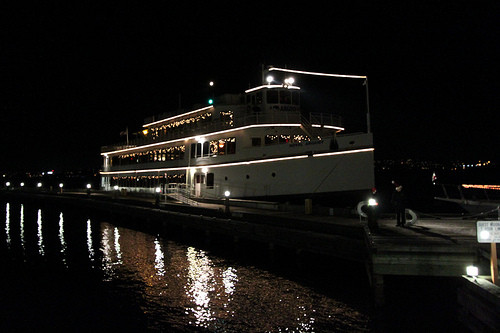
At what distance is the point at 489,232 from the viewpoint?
7582 mm

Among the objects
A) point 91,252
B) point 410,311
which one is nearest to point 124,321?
point 410,311

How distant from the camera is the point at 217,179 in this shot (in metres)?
30.3

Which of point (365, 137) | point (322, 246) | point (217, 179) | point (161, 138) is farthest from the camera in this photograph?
point (161, 138)

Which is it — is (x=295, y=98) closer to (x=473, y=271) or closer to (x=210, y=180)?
(x=210, y=180)

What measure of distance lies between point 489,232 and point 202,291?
8282 mm

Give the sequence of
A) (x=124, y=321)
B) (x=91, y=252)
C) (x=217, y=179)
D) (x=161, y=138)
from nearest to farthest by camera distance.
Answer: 1. (x=124, y=321)
2. (x=91, y=252)
3. (x=217, y=179)
4. (x=161, y=138)

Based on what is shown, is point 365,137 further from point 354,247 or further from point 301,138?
point 354,247

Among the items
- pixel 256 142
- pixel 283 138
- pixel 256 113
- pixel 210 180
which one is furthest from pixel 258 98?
pixel 210 180

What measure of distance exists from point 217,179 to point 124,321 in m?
20.3

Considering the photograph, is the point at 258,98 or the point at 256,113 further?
the point at 258,98

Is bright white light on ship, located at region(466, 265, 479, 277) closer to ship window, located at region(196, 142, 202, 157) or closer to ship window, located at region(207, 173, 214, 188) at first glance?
ship window, located at region(207, 173, 214, 188)

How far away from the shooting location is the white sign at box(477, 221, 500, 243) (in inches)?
298

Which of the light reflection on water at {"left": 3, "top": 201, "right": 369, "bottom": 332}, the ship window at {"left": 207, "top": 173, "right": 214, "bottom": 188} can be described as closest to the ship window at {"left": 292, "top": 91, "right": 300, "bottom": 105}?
the ship window at {"left": 207, "top": 173, "right": 214, "bottom": 188}

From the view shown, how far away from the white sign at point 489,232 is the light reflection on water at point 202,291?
11.3 ft
